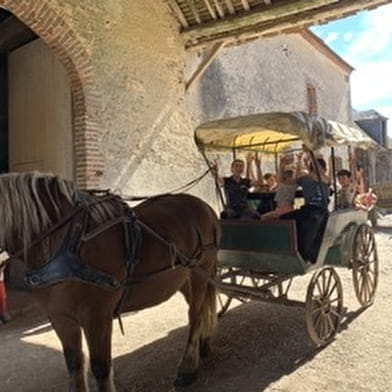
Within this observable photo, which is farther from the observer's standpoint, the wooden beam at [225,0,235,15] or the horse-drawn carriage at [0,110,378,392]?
the wooden beam at [225,0,235,15]

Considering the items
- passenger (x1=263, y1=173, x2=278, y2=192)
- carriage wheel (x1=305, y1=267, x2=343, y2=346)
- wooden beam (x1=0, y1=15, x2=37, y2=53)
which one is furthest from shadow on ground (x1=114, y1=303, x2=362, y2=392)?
wooden beam (x1=0, y1=15, x2=37, y2=53)

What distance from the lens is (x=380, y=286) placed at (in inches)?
301

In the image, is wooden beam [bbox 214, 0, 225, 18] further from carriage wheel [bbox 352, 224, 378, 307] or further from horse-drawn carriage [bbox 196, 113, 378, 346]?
carriage wheel [bbox 352, 224, 378, 307]

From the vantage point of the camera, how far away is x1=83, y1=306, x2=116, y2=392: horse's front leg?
10.5ft

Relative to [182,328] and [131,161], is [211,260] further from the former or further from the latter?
[131,161]

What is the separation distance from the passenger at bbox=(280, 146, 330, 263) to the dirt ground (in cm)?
104

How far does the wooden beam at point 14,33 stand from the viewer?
26.2 feet

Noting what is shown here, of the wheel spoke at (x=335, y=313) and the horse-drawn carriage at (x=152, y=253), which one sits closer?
the horse-drawn carriage at (x=152, y=253)

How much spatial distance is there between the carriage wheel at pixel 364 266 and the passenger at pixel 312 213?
43.5 inches

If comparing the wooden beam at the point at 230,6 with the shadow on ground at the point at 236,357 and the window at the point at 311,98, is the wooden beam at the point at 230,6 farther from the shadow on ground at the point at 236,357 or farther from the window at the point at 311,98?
the window at the point at 311,98

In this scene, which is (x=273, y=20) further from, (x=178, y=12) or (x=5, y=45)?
(x=5, y=45)

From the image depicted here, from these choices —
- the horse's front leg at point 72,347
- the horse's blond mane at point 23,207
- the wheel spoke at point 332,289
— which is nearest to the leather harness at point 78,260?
the horse's blond mane at point 23,207

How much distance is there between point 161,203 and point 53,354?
2.20 m

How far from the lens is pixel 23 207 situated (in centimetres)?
310
